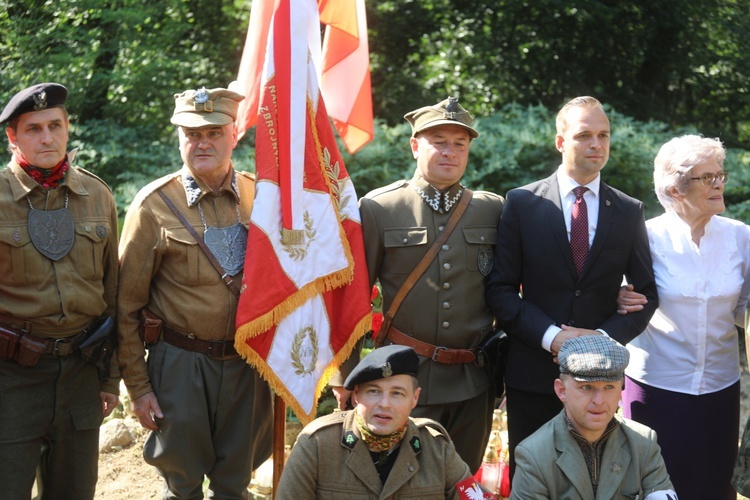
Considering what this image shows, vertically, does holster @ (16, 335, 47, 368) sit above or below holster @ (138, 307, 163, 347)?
below

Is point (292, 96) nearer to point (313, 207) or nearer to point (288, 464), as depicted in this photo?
point (313, 207)

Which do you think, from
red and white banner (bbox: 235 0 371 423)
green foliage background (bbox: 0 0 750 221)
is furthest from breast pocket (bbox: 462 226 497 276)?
green foliage background (bbox: 0 0 750 221)

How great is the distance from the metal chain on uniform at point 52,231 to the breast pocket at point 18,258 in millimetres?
27

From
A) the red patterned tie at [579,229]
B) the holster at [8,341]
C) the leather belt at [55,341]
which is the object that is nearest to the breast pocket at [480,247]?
the red patterned tie at [579,229]

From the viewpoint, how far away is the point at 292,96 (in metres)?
4.32

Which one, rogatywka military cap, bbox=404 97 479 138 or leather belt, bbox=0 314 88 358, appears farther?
rogatywka military cap, bbox=404 97 479 138

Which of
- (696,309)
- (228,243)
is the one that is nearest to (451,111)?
(228,243)

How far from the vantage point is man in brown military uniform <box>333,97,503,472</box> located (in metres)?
4.21

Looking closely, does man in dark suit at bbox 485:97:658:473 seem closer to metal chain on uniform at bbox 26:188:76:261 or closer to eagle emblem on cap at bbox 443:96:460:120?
eagle emblem on cap at bbox 443:96:460:120

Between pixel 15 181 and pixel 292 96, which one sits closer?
pixel 15 181

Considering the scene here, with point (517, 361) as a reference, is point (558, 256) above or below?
above

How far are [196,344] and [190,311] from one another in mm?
151

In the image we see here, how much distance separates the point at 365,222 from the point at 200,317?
894 millimetres

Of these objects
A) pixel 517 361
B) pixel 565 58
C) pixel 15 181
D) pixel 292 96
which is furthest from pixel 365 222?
pixel 565 58
